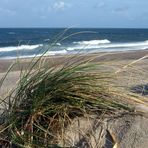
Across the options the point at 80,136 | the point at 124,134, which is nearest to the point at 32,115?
the point at 80,136

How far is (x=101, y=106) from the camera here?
3922 millimetres

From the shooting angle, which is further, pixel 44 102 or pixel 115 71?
pixel 115 71

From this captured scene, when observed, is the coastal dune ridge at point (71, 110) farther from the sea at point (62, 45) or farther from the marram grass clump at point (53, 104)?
the sea at point (62, 45)

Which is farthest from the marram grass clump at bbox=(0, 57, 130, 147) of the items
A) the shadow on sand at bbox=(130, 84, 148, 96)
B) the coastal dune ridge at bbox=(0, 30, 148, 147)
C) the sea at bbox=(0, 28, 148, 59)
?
the shadow on sand at bbox=(130, 84, 148, 96)

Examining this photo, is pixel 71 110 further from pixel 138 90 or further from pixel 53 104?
pixel 138 90

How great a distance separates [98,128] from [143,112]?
419 millimetres

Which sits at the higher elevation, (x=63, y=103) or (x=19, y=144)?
(x=63, y=103)

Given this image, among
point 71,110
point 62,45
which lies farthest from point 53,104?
point 62,45

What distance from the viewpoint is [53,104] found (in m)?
3.89

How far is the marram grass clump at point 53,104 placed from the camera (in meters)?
3.81

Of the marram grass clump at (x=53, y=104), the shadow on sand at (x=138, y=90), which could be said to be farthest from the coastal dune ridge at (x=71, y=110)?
the shadow on sand at (x=138, y=90)

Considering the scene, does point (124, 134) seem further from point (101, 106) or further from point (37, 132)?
point (37, 132)

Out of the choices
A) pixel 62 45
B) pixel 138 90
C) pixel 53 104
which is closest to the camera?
pixel 53 104

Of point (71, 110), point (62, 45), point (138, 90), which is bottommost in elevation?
point (62, 45)
